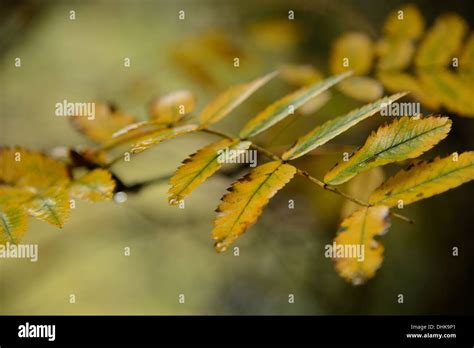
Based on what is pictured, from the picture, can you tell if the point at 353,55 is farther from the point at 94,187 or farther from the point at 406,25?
the point at 94,187

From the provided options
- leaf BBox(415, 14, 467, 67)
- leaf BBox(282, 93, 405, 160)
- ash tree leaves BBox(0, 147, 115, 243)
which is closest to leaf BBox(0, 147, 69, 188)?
ash tree leaves BBox(0, 147, 115, 243)

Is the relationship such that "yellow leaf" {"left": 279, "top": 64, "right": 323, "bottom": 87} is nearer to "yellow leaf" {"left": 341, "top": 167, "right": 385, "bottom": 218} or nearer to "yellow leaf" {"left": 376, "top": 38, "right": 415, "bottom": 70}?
"yellow leaf" {"left": 376, "top": 38, "right": 415, "bottom": 70}

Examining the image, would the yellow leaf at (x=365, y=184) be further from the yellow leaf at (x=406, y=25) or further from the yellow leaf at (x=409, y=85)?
the yellow leaf at (x=406, y=25)

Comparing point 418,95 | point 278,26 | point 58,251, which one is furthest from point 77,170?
point 58,251

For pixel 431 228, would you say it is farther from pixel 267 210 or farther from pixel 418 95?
pixel 418 95

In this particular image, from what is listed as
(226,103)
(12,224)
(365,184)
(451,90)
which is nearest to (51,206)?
(12,224)

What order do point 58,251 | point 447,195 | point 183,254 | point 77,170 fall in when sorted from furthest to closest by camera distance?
point 183,254 < point 58,251 < point 447,195 < point 77,170
